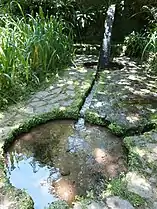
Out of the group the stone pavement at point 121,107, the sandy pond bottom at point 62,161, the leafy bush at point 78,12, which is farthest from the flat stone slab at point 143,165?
the leafy bush at point 78,12

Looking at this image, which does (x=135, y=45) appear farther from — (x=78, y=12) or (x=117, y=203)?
(x=117, y=203)

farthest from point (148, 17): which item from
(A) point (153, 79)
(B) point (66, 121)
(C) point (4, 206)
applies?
(C) point (4, 206)

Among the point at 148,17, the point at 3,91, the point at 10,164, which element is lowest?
the point at 10,164

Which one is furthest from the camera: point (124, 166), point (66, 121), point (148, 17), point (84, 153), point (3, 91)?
point (148, 17)

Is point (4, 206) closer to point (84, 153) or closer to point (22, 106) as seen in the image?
point (84, 153)

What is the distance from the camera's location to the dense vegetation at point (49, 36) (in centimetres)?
408

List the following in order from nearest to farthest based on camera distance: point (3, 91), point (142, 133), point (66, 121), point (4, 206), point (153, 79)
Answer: point (4, 206)
point (142, 133)
point (66, 121)
point (3, 91)
point (153, 79)

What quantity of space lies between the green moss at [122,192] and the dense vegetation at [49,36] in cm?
177

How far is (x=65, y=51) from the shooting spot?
16.9ft

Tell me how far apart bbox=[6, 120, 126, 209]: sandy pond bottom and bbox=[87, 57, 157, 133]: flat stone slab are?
30 centimetres

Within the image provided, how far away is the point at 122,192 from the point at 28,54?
237cm

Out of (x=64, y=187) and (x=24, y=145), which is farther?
(x=24, y=145)

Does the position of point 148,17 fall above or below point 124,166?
above

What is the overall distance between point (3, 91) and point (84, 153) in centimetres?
138
